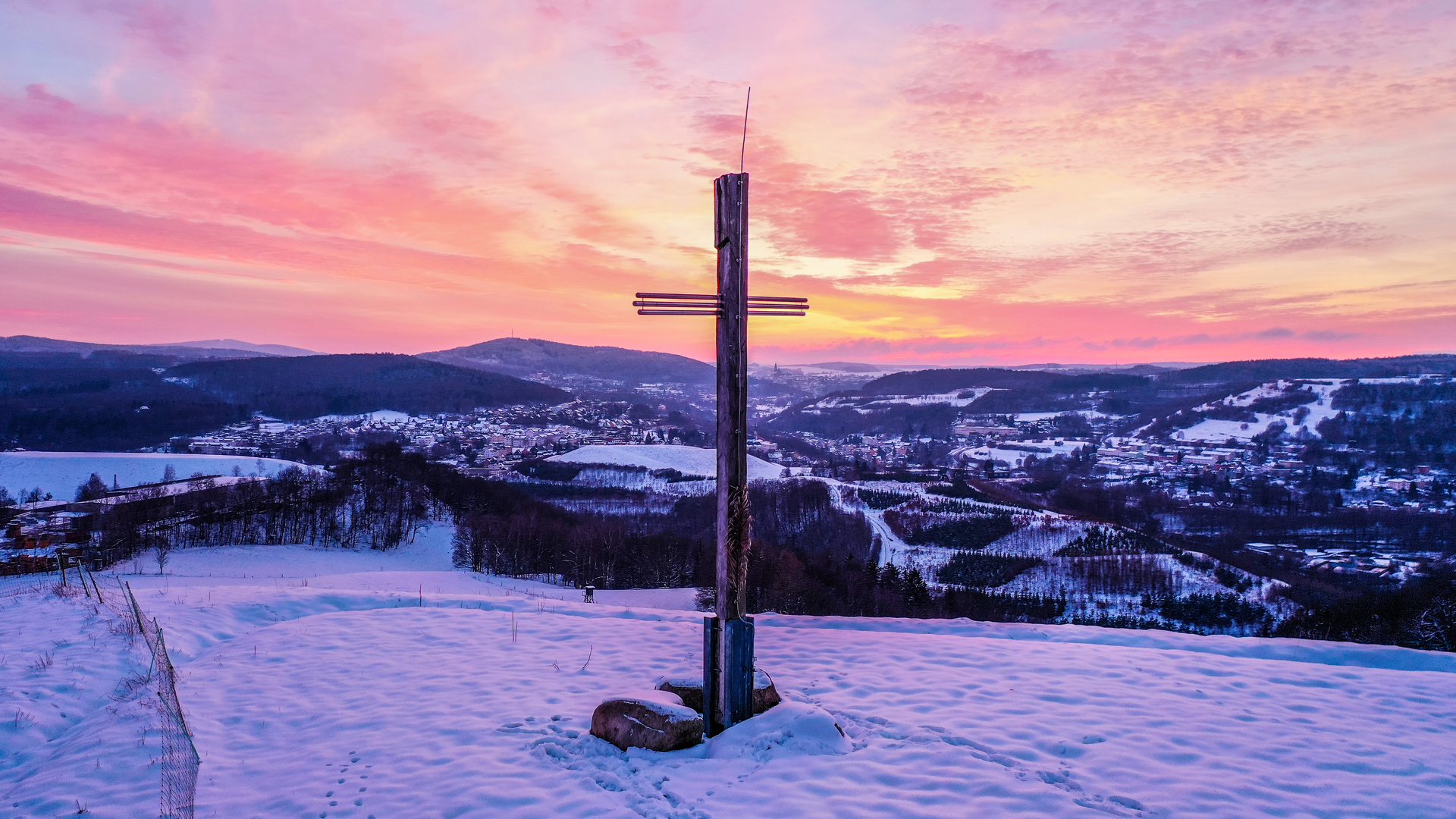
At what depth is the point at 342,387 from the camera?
174 m

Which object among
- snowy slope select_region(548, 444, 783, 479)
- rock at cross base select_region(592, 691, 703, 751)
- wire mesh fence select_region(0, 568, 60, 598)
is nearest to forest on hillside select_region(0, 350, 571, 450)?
snowy slope select_region(548, 444, 783, 479)

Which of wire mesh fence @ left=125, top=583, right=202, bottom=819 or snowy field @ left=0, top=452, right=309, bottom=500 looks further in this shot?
snowy field @ left=0, top=452, right=309, bottom=500

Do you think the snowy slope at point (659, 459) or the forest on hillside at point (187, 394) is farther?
the snowy slope at point (659, 459)

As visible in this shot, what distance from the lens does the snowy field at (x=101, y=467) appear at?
7494 centimetres

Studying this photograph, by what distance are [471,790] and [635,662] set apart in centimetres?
446

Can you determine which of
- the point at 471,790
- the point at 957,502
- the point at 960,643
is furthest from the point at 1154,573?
the point at 471,790

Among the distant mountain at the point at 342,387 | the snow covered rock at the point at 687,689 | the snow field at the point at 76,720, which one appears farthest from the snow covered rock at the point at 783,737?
the distant mountain at the point at 342,387

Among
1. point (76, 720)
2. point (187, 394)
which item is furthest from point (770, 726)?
point (187, 394)

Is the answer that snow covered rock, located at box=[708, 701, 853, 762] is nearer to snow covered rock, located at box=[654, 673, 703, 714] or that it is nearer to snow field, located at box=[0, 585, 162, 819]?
snow covered rock, located at box=[654, 673, 703, 714]

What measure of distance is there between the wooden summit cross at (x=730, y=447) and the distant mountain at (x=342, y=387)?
523 feet

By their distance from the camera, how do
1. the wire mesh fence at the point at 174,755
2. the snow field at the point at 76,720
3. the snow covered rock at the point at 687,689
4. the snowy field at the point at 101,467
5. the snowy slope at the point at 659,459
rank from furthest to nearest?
the snowy slope at the point at 659,459 < the snowy field at the point at 101,467 < the snow covered rock at the point at 687,689 < the snow field at the point at 76,720 < the wire mesh fence at the point at 174,755

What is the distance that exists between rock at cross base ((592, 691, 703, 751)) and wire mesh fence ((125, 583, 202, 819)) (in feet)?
11.1

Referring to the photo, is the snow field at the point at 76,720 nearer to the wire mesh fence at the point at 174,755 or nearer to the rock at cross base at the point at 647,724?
the wire mesh fence at the point at 174,755

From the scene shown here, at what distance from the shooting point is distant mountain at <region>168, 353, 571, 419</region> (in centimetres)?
15338
